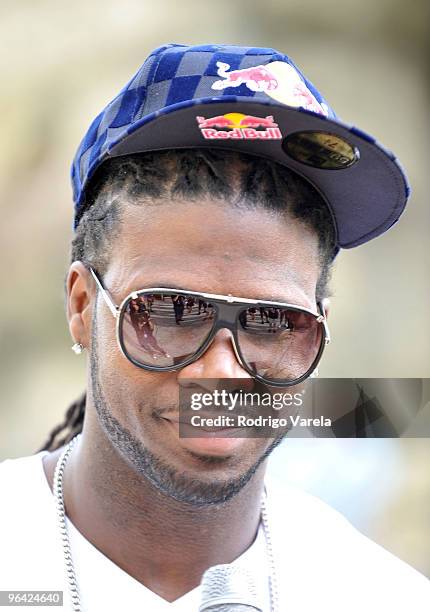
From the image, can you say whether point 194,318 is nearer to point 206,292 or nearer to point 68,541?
point 206,292

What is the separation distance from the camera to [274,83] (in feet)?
4.50


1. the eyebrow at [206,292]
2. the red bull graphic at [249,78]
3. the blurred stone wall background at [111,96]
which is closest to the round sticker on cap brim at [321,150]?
the red bull graphic at [249,78]

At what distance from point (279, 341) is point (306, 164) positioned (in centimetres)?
29

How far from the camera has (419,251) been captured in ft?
10.1

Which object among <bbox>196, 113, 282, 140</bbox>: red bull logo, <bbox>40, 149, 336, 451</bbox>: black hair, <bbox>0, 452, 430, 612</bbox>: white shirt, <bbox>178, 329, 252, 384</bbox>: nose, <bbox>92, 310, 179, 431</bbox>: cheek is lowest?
<bbox>0, 452, 430, 612</bbox>: white shirt

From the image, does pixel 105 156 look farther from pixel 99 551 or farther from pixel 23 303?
pixel 23 303

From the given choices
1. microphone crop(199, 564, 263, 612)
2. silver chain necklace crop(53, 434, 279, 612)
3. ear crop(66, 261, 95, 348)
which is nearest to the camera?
microphone crop(199, 564, 263, 612)

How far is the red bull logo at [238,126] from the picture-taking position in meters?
1.29

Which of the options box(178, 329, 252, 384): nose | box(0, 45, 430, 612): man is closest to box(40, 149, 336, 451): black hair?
box(0, 45, 430, 612): man

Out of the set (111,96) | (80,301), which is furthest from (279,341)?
(111,96)

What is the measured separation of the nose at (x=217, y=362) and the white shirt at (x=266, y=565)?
389 millimetres

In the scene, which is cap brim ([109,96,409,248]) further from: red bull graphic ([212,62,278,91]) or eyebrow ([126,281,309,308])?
eyebrow ([126,281,309,308])

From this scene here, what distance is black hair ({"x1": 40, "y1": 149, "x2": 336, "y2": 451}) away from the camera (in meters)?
1.34

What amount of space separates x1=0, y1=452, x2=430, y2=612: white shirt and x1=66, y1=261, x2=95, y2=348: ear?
0.89ft
